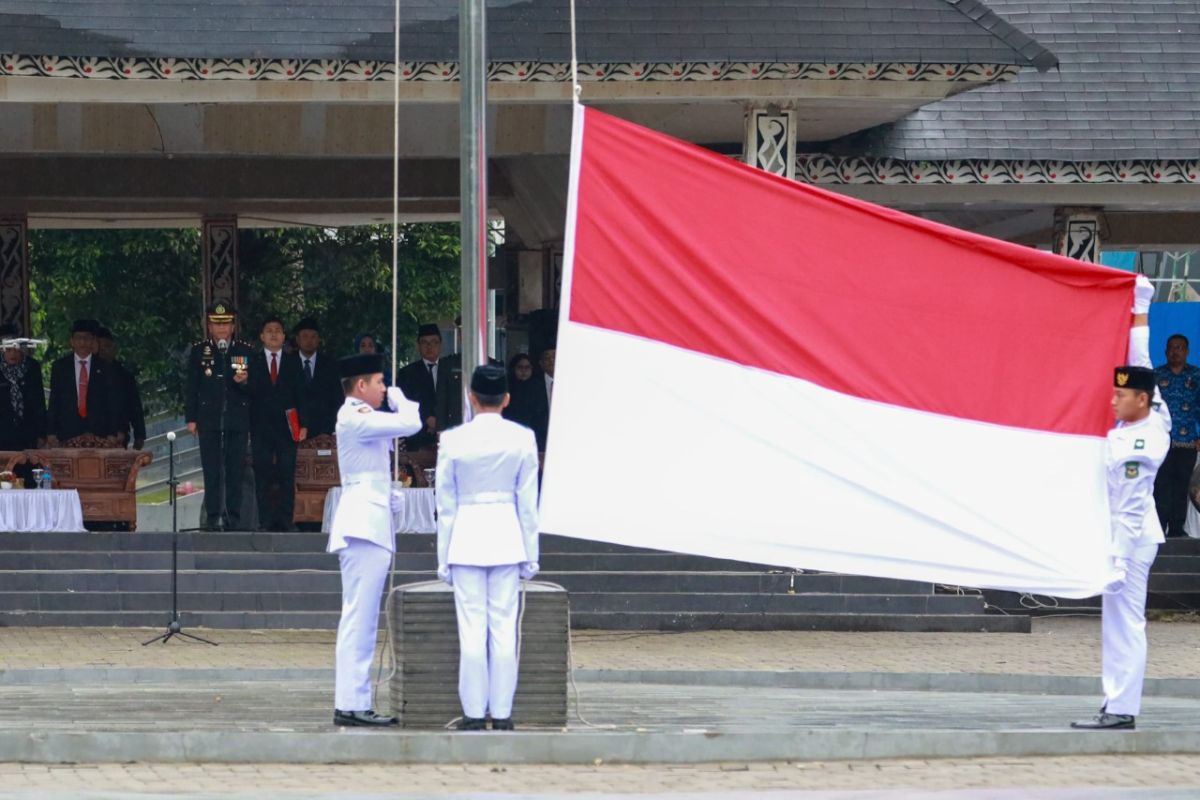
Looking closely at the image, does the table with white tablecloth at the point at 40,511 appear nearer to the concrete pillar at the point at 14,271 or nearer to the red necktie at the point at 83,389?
the red necktie at the point at 83,389

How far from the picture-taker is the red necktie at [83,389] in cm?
2012

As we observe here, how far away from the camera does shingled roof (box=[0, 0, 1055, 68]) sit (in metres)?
17.9

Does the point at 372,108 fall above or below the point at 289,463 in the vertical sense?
above

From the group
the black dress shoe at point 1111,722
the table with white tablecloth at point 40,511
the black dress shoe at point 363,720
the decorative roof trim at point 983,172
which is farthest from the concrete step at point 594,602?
the black dress shoe at point 1111,722

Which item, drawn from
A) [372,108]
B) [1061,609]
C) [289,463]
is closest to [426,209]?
[372,108]

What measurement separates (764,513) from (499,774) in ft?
5.94

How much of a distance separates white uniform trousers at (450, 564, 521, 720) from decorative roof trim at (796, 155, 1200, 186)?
36.0ft

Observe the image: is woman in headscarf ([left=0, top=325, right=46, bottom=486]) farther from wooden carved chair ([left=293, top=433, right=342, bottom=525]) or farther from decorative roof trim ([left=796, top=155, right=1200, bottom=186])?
decorative roof trim ([left=796, top=155, right=1200, bottom=186])

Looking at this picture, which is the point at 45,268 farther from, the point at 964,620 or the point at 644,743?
the point at 644,743

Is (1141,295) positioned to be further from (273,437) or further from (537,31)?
Result: (273,437)

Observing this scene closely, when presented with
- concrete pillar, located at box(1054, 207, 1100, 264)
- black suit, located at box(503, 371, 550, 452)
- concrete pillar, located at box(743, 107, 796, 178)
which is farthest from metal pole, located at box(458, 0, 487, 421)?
concrete pillar, located at box(1054, 207, 1100, 264)

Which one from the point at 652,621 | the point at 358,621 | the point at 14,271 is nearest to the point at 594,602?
the point at 652,621

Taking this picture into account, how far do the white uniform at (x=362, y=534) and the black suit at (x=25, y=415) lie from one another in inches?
389

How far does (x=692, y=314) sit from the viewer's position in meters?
10.6
